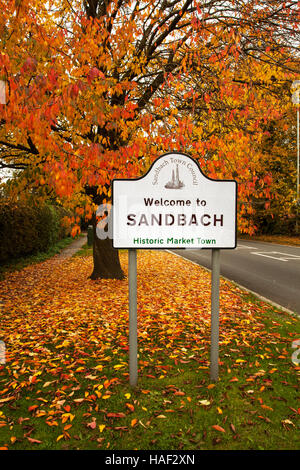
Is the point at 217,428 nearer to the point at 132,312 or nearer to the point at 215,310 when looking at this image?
the point at 215,310

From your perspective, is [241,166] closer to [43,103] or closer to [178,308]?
[178,308]

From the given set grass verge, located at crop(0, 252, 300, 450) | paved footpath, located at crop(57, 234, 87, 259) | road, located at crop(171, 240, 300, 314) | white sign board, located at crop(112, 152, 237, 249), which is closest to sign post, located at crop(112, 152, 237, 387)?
white sign board, located at crop(112, 152, 237, 249)

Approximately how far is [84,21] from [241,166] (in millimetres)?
3821

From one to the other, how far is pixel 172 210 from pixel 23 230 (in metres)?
10.8

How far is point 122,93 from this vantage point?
19.7ft

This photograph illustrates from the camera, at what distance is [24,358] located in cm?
425

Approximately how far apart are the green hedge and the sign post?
7.60m

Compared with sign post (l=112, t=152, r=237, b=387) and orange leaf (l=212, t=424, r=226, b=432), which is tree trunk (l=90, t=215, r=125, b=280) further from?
orange leaf (l=212, t=424, r=226, b=432)

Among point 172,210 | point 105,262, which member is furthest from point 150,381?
point 105,262

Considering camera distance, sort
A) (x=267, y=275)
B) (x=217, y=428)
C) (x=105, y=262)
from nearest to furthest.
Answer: (x=217, y=428) → (x=105, y=262) → (x=267, y=275)

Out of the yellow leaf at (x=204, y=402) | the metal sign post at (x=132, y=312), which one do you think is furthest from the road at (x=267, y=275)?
the metal sign post at (x=132, y=312)

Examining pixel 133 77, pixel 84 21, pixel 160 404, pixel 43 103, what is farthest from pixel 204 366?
pixel 133 77

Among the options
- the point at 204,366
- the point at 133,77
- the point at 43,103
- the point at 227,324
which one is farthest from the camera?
the point at 133,77

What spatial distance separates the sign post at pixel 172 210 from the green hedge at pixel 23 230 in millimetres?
7601
